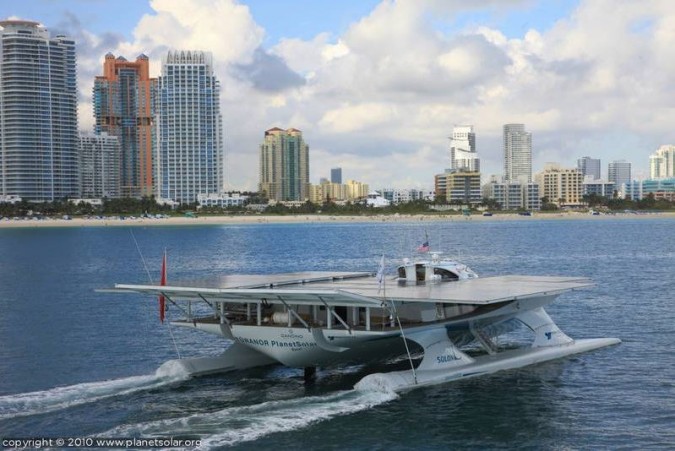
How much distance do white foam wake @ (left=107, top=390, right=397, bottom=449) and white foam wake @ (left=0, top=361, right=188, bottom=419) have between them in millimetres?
3963

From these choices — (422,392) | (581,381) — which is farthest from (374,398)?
(581,381)

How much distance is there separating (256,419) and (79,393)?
24.1 ft

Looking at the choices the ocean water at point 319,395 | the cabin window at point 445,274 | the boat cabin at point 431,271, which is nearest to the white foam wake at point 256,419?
the ocean water at point 319,395

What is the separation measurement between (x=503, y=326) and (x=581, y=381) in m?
4.89

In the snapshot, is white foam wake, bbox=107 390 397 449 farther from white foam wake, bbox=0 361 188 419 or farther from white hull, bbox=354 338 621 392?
white foam wake, bbox=0 361 188 419

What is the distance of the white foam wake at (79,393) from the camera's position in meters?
28.7

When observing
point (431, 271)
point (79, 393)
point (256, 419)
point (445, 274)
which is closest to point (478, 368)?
point (431, 271)

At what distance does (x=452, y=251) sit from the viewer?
110500mm

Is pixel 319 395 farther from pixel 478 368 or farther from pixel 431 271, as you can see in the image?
pixel 431 271

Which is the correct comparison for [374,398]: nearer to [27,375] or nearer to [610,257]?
[27,375]

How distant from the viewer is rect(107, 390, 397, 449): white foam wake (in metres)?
25.9

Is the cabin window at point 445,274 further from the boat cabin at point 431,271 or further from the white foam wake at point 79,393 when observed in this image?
the white foam wake at point 79,393

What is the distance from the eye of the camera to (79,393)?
30.8 meters

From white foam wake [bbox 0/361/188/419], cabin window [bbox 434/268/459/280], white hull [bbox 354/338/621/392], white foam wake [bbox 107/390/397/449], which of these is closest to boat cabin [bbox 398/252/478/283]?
cabin window [bbox 434/268/459/280]
